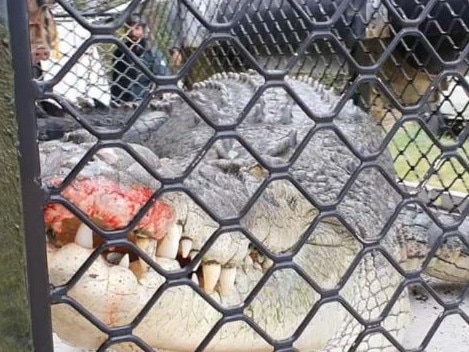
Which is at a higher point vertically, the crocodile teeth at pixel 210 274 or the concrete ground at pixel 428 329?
the crocodile teeth at pixel 210 274

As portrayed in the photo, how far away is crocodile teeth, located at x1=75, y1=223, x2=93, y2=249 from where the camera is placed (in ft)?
3.55

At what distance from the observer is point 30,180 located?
886 mm

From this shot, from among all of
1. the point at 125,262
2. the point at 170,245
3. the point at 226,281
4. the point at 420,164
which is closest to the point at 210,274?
the point at 226,281

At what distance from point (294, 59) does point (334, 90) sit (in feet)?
7.10

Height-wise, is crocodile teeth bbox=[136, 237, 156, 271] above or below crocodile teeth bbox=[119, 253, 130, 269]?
above

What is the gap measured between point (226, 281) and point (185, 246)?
0.16 metres

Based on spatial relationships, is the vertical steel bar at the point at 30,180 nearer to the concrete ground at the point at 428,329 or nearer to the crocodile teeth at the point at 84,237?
the crocodile teeth at the point at 84,237

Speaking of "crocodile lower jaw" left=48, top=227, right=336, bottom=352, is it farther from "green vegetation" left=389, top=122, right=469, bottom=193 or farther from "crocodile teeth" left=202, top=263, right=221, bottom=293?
"green vegetation" left=389, top=122, right=469, bottom=193

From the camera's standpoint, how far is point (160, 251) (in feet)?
4.09

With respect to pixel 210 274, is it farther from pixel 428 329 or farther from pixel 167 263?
pixel 428 329

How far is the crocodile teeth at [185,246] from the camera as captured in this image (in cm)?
130

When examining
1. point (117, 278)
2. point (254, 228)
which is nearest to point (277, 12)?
point (254, 228)

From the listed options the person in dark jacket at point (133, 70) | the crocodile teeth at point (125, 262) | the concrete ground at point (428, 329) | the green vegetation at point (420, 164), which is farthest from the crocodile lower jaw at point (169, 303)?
the person in dark jacket at point (133, 70)

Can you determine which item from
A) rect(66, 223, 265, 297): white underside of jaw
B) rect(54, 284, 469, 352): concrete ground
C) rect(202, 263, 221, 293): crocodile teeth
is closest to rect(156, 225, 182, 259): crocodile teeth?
rect(66, 223, 265, 297): white underside of jaw
